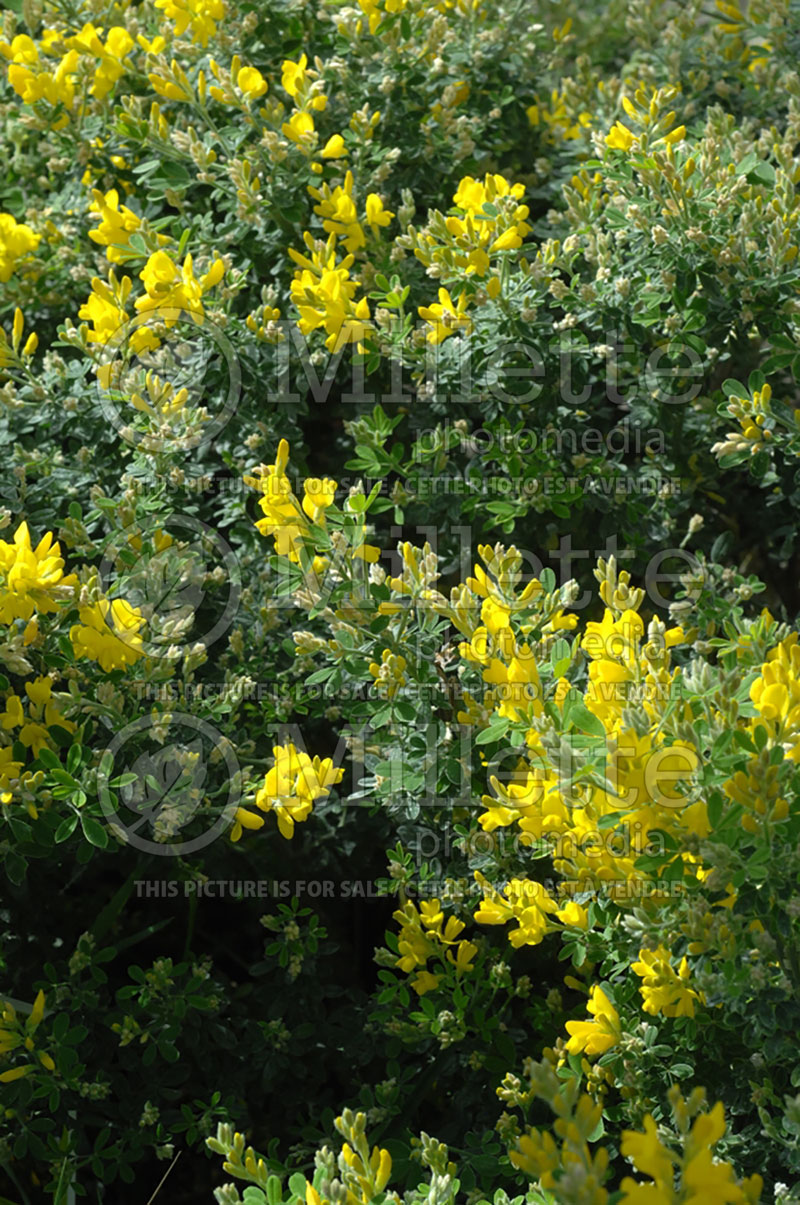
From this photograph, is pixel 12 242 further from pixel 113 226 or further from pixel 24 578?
pixel 24 578

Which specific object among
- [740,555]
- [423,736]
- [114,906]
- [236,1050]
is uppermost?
[423,736]

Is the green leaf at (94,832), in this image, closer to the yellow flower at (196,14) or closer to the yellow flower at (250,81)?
the yellow flower at (250,81)

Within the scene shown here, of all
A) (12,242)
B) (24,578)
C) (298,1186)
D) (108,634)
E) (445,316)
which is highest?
(445,316)

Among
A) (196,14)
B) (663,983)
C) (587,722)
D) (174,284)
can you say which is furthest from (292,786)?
(196,14)

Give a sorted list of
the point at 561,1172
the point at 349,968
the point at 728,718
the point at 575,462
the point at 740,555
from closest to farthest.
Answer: the point at 561,1172, the point at 728,718, the point at 575,462, the point at 349,968, the point at 740,555

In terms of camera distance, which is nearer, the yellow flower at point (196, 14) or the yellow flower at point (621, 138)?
the yellow flower at point (621, 138)

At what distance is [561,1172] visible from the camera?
1.43 meters

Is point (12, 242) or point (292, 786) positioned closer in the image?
point (292, 786)

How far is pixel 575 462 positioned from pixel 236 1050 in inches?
54.8

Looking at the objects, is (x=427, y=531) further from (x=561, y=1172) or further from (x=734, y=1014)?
(x=561, y=1172)

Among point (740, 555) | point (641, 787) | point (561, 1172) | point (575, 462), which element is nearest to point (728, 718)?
point (641, 787)

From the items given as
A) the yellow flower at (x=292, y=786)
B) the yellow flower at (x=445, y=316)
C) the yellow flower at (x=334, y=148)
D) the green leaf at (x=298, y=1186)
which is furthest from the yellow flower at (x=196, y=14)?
the green leaf at (x=298, y=1186)

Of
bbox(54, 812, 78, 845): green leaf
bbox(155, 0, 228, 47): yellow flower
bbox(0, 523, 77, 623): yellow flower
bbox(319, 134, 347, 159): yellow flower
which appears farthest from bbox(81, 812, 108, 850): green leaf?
bbox(155, 0, 228, 47): yellow flower

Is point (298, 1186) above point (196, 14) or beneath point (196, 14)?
beneath
